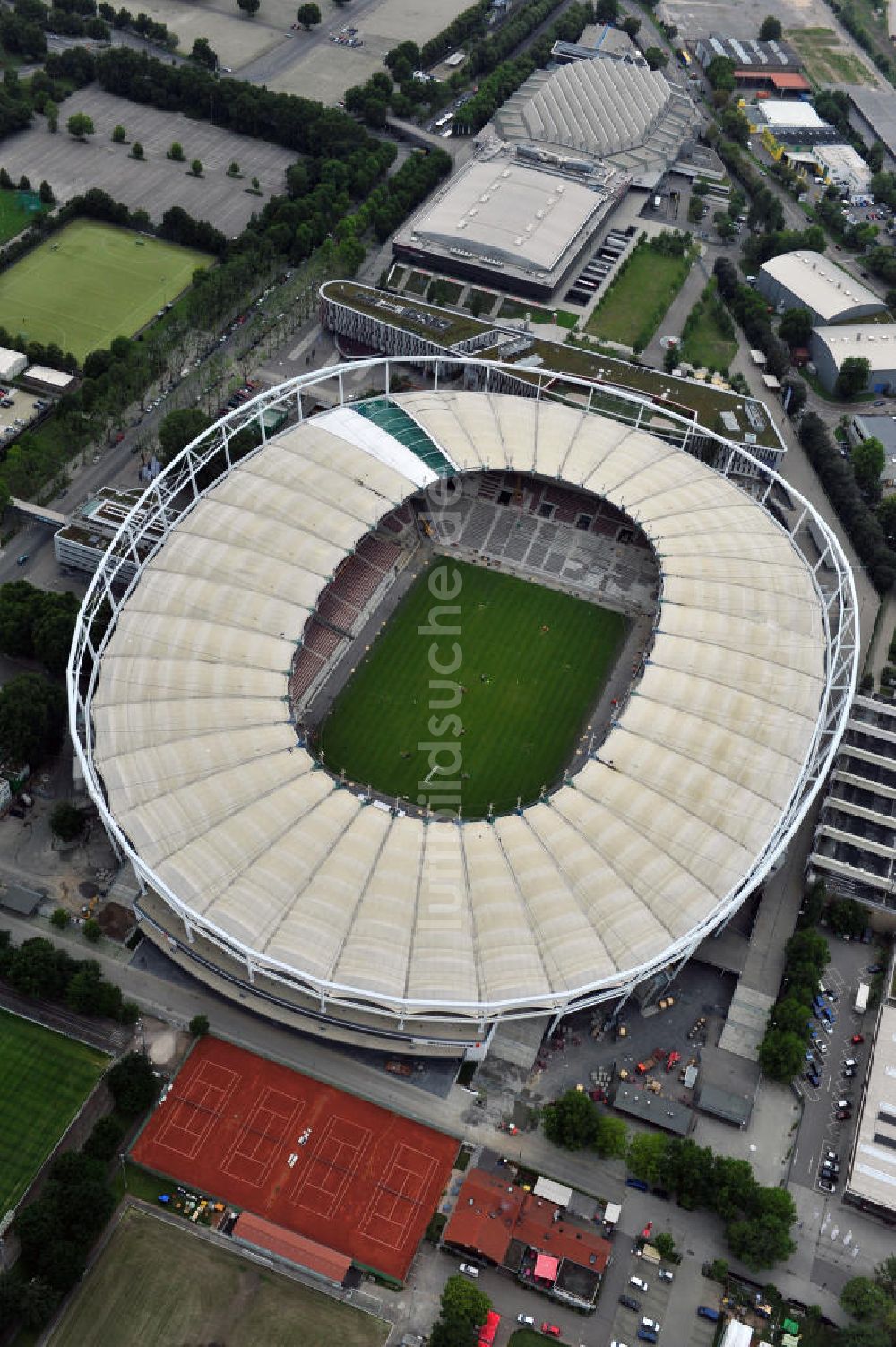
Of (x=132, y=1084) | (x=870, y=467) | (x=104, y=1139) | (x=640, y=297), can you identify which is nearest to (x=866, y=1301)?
(x=132, y=1084)

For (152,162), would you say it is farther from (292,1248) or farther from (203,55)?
(292,1248)

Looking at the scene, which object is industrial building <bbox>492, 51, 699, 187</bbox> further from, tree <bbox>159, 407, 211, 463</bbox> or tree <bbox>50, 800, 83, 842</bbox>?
tree <bbox>50, 800, 83, 842</bbox>

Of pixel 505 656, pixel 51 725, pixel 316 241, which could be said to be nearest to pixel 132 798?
pixel 51 725

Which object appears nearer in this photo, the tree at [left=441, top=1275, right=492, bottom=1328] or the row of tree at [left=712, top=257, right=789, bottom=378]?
the tree at [left=441, top=1275, right=492, bottom=1328]

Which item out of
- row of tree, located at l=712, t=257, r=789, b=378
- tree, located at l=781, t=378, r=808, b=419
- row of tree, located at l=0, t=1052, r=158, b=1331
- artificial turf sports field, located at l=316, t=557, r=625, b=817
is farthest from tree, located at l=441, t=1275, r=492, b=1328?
row of tree, located at l=712, t=257, r=789, b=378

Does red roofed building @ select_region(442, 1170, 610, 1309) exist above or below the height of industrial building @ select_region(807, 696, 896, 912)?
below

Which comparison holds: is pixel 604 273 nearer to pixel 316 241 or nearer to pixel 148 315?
pixel 316 241
